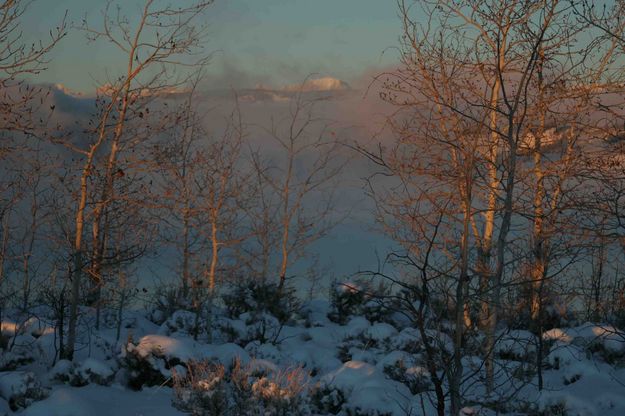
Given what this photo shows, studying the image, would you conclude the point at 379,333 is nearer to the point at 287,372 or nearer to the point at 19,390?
the point at 287,372

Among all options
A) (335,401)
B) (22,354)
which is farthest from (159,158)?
(335,401)

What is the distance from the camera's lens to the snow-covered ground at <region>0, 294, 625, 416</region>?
35.4 ft

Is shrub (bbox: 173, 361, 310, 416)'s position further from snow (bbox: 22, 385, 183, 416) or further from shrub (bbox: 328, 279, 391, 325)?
shrub (bbox: 328, 279, 391, 325)

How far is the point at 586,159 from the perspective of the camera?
11211 mm

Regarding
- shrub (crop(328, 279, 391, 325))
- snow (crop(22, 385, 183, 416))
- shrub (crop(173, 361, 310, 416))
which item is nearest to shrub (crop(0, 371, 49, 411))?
snow (crop(22, 385, 183, 416))

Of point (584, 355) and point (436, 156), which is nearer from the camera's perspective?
point (436, 156)

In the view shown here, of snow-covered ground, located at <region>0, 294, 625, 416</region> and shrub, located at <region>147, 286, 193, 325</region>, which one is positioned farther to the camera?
shrub, located at <region>147, 286, 193, 325</region>

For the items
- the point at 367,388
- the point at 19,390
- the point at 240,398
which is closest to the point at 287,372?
the point at 240,398

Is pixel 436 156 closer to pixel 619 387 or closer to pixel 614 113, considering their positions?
pixel 614 113

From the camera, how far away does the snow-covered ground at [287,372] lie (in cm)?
1079

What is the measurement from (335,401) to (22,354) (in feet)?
21.7

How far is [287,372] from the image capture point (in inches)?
435

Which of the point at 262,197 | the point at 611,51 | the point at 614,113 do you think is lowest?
the point at 262,197

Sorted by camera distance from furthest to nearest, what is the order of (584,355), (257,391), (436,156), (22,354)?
(584,355) < (22,354) < (436,156) < (257,391)
